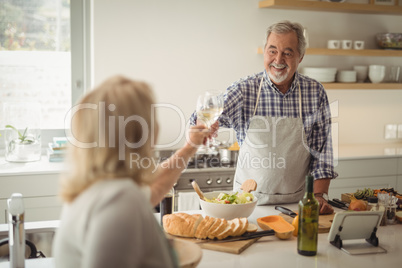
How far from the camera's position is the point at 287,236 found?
1.97 meters

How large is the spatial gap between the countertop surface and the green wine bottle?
190 centimetres

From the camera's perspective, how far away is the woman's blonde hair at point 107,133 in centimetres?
111

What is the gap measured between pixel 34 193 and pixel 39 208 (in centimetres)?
11

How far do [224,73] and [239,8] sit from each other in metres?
0.55

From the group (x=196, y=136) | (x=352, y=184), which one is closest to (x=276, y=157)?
Answer: (x=196, y=136)

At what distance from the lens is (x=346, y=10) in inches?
174

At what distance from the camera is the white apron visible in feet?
8.80

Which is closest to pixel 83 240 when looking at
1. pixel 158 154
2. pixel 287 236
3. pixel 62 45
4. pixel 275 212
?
pixel 287 236

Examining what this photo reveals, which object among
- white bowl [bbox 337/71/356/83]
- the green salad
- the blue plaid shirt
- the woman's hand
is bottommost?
the green salad

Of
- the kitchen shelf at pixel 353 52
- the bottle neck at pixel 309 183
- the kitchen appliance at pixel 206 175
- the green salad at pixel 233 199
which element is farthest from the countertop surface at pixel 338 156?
the bottle neck at pixel 309 183

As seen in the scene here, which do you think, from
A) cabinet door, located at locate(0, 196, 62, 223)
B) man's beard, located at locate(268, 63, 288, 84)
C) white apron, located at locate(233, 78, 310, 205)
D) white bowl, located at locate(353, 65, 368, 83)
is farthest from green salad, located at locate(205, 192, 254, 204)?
white bowl, located at locate(353, 65, 368, 83)

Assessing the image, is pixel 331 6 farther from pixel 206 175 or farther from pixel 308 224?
pixel 308 224

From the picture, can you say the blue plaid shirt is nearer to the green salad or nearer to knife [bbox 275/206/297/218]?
knife [bbox 275/206/297/218]

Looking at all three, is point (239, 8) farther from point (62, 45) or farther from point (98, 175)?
point (98, 175)
